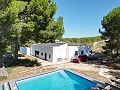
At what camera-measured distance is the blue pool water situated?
69.6 feet

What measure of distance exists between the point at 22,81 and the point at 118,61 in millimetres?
22255

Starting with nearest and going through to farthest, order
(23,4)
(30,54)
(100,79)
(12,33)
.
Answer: (100,79) < (12,33) < (23,4) < (30,54)

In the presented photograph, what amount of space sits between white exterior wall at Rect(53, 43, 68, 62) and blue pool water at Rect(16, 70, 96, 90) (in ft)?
33.2

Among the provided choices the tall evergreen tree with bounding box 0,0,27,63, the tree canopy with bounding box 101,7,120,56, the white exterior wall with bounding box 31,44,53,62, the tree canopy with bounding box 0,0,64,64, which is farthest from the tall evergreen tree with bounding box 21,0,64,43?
the tree canopy with bounding box 101,7,120,56

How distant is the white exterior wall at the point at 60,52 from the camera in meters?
37.2

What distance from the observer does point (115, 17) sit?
35375 mm

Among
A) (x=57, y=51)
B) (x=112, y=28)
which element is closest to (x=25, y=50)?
(x=57, y=51)

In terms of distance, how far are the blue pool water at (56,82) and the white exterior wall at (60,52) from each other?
10116 millimetres

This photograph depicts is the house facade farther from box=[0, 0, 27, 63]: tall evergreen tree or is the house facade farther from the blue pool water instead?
box=[0, 0, 27, 63]: tall evergreen tree

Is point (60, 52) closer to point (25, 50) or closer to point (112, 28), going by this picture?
point (112, 28)

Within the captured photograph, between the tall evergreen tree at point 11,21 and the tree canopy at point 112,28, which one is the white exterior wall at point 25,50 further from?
the tall evergreen tree at point 11,21

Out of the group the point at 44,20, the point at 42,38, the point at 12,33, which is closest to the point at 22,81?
the point at 12,33

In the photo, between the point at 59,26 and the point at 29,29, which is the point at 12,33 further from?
the point at 59,26

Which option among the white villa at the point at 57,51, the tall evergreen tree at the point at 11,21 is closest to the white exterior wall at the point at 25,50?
the white villa at the point at 57,51
